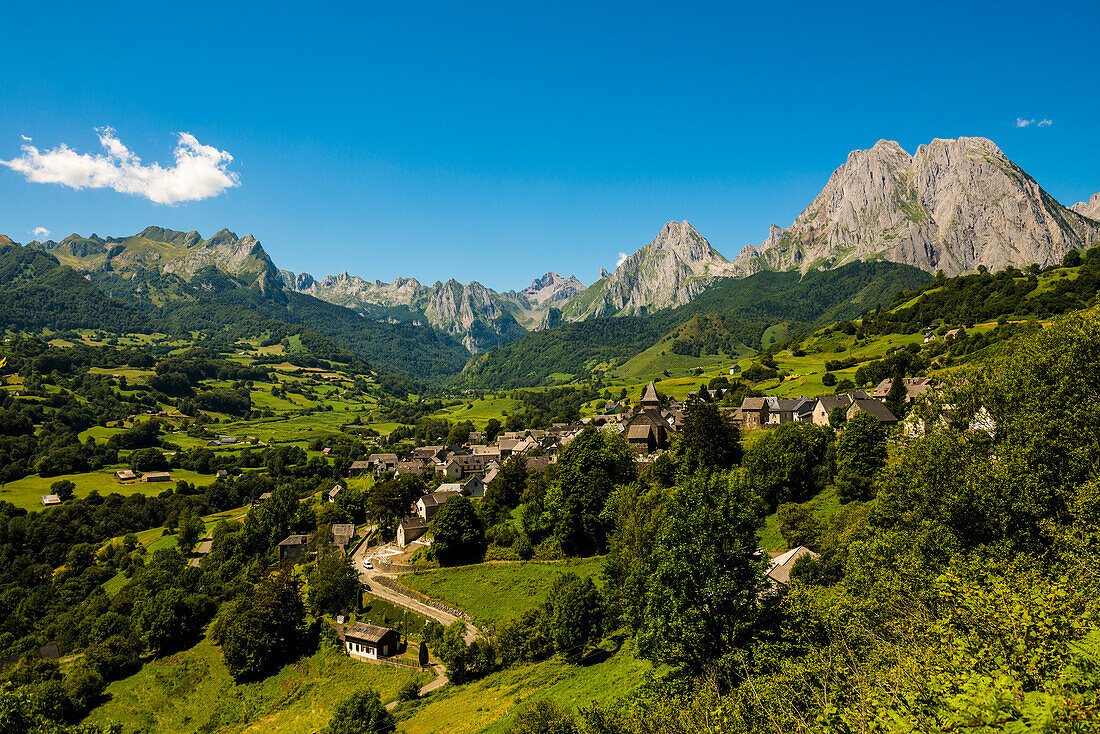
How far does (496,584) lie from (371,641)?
12.2 meters

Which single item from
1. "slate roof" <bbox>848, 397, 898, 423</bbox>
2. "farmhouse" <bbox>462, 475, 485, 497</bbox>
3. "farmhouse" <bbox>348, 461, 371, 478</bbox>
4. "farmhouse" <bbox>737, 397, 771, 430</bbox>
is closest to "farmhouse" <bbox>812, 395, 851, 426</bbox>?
"slate roof" <bbox>848, 397, 898, 423</bbox>

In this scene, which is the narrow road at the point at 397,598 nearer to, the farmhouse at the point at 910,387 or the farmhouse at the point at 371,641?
the farmhouse at the point at 371,641

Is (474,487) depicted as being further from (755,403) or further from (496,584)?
(755,403)

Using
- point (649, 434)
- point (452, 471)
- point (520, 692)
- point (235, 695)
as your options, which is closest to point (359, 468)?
point (452, 471)

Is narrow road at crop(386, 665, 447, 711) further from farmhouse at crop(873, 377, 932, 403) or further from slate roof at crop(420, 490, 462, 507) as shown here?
farmhouse at crop(873, 377, 932, 403)

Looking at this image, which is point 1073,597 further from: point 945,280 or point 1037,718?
point 945,280

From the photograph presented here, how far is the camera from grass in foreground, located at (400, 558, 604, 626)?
48406mm

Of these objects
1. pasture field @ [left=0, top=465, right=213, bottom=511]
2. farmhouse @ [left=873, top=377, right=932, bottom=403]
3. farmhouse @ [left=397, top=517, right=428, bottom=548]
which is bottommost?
pasture field @ [left=0, top=465, right=213, bottom=511]

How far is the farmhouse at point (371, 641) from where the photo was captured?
48.6 metres

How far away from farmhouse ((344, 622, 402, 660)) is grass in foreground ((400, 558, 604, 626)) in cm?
597

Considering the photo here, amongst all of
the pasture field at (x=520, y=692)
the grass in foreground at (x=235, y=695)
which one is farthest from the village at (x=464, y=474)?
the pasture field at (x=520, y=692)

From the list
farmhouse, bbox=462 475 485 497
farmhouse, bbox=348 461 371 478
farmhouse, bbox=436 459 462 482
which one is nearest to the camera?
farmhouse, bbox=462 475 485 497

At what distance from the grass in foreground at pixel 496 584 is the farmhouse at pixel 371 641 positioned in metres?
5.97

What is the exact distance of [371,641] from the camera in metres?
48.7
